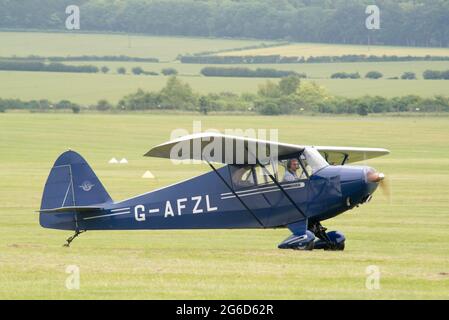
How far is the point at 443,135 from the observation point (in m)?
69.4

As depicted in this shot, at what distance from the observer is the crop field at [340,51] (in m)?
134

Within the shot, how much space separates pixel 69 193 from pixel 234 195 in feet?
9.27

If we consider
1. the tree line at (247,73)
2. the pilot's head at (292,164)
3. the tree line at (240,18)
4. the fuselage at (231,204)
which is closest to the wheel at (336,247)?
the fuselage at (231,204)

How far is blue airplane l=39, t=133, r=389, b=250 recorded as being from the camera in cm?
1825

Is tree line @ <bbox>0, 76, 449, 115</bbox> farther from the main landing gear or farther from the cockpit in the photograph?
the cockpit

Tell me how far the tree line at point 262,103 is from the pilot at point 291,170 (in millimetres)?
71400

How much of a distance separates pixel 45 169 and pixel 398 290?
3356cm

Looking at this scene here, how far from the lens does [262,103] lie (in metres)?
93.8

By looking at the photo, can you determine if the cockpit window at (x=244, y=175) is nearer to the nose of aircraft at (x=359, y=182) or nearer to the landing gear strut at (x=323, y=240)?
the landing gear strut at (x=323, y=240)

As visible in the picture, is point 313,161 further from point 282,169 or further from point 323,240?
point 323,240

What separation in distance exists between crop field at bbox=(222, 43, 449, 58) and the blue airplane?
112752mm

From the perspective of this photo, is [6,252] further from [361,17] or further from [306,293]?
[361,17]

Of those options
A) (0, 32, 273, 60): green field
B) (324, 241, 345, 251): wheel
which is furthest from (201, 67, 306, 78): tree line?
(324, 241, 345, 251): wheel

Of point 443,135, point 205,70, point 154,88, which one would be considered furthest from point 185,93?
point 443,135
